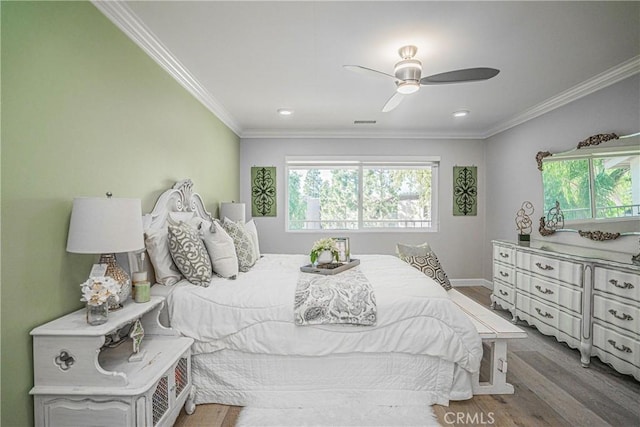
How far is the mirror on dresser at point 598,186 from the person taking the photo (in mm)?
2807

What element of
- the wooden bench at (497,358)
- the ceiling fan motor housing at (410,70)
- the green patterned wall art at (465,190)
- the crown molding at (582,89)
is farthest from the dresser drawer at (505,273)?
the ceiling fan motor housing at (410,70)

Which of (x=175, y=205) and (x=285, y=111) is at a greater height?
(x=285, y=111)

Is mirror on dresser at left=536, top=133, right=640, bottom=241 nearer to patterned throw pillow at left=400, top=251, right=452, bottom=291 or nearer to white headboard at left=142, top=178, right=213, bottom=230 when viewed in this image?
patterned throw pillow at left=400, top=251, right=452, bottom=291

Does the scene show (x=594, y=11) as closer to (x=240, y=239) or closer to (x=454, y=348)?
(x=454, y=348)

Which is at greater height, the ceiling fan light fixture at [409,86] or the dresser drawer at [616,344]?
the ceiling fan light fixture at [409,86]

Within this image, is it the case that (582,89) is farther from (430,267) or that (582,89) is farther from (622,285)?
(430,267)

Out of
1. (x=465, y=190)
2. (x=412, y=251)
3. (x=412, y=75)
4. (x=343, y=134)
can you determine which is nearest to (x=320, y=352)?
(x=412, y=251)

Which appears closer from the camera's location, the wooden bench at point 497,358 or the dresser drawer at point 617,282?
the wooden bench at point 497,358

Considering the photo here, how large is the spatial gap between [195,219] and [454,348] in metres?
2.29

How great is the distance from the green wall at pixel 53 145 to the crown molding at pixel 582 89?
392 centimetres

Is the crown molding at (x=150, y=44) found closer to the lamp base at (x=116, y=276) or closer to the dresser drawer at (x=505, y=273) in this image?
the lamp base at (x=116, y=276)

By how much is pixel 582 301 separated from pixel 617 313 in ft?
0.92

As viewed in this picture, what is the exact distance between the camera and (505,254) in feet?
12.8

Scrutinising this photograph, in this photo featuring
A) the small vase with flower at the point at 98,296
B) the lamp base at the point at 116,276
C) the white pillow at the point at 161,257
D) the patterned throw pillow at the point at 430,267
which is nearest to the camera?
the small vase with flower at the point at 98,296
